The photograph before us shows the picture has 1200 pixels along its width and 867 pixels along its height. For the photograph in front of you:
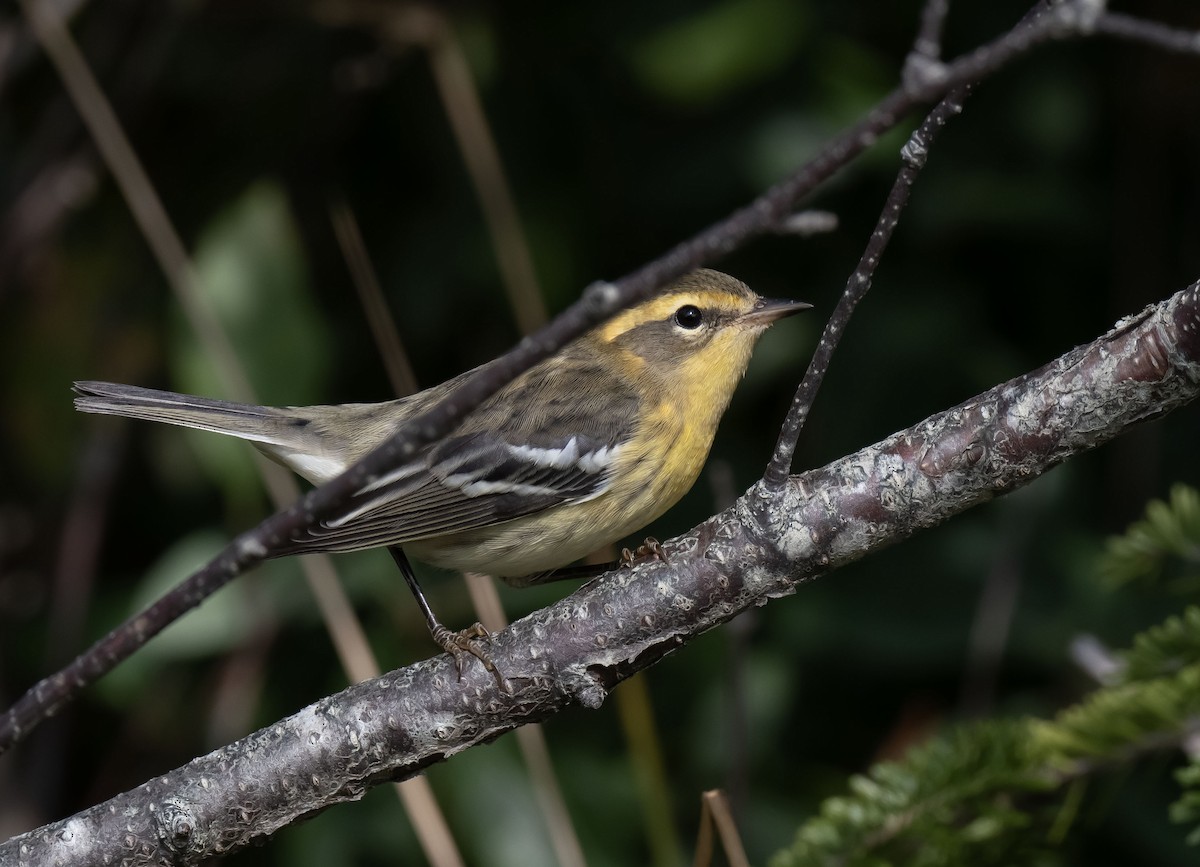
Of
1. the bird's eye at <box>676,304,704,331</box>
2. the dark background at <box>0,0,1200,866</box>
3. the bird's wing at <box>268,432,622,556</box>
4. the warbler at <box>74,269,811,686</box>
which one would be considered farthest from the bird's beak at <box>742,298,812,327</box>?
the bird's wing at <box>268,432,622,556</box>

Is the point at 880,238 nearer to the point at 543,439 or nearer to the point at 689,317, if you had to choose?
the point at 543,439

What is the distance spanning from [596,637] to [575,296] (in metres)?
1.86

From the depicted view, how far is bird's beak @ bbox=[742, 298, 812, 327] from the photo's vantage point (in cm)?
324

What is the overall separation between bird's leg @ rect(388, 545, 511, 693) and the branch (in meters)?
0.02

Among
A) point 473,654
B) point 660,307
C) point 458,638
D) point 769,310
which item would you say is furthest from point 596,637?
point 660,307

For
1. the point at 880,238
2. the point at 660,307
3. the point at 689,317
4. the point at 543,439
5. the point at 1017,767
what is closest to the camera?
the point at 880,238

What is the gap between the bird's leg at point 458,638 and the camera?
216 cm


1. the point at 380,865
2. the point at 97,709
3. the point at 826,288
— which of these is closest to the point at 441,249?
the point at 826,288

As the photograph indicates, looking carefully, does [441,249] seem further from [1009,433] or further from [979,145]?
[1009,433]

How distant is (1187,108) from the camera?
13.0 ft

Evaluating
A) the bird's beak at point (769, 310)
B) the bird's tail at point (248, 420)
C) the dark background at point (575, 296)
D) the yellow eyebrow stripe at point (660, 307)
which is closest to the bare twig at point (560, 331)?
the dark background at point (575, 296)

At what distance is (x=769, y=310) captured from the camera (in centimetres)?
332

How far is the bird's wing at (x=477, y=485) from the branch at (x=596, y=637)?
0.71 meters

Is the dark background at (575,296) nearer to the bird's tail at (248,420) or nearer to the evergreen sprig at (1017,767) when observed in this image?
the bird's tail at (248,420)
